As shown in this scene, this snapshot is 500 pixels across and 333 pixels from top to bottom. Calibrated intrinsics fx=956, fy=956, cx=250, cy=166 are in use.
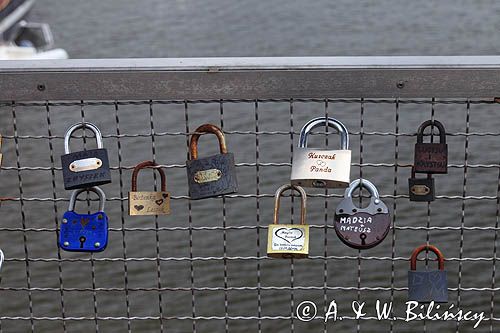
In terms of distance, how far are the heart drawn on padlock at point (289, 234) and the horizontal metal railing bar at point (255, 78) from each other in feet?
1.06

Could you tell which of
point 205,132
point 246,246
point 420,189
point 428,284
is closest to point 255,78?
point 205,132

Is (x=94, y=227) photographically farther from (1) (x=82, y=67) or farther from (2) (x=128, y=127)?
(2) (x=128, y=127)

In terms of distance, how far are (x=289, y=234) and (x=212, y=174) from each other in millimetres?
233

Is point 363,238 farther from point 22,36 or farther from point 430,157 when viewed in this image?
point 22,36

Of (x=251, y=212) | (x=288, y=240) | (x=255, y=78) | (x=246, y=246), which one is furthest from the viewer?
(x=251, y=212)

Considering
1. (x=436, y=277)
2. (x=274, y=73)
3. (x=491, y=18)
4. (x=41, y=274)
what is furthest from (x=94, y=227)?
(x=491, y=18)

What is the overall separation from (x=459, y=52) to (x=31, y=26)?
23.8 feet

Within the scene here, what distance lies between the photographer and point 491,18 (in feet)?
37.9

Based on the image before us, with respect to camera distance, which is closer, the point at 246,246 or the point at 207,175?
the point at 207,175

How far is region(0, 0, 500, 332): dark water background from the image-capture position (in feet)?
18.0

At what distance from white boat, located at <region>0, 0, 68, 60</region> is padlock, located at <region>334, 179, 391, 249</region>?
10.4 metres

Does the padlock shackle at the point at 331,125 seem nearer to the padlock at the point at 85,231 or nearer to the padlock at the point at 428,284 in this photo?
the padlock at the point at 428,284

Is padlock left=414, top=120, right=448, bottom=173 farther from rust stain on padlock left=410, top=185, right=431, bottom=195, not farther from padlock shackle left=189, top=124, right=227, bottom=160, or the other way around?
padlock shackle left=189, top=124, right=227, bottom=160

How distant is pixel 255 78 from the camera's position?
2145mm
